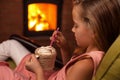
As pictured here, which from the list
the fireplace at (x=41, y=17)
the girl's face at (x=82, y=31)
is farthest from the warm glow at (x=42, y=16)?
the girl's face at (x=82, y=31)

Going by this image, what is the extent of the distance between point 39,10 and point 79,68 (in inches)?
88.2

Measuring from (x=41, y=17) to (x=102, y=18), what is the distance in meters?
2.20

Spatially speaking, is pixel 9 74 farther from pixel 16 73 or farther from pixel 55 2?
pixel 55 2

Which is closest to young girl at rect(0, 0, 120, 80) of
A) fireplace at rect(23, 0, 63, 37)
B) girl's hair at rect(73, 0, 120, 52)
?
girl's hair at rect(73, 0, 120, 52)

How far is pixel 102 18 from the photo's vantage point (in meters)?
1.17

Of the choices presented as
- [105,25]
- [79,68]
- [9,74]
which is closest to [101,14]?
[105,25]

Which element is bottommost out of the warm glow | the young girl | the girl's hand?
the warm glow

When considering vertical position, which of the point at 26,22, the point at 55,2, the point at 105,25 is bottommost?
the point at 26,22

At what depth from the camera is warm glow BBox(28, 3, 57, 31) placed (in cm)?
325

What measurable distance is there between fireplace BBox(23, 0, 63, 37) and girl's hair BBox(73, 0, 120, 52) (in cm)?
204

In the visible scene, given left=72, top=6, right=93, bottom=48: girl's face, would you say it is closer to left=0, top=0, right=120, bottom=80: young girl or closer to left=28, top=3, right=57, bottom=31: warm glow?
left=0, top=0, right=120, bottom=80: young girl

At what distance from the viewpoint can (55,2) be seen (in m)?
3.28

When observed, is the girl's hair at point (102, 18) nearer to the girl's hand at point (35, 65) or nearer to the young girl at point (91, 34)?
the young girl at point (91, 34)

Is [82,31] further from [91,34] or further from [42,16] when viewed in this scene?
[42,16]
